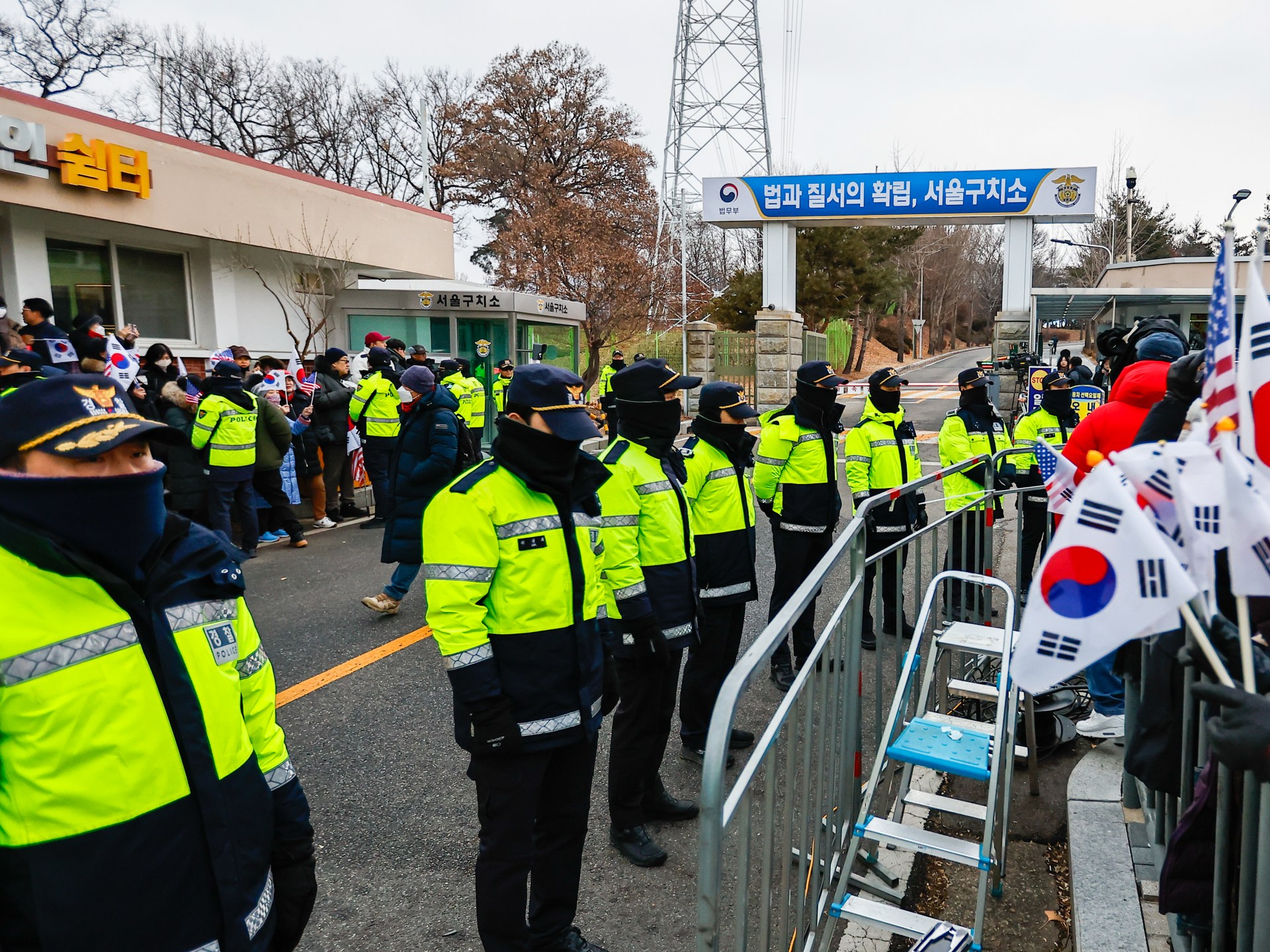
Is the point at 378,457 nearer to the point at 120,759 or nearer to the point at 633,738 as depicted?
the point at 633,738

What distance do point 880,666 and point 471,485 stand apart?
5.94ft

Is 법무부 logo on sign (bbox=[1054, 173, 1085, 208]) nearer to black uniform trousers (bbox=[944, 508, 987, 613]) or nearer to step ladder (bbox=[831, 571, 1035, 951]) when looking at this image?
black uniform trousers (bbox=[944, 508, 987, 613])

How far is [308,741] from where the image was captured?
4.62m

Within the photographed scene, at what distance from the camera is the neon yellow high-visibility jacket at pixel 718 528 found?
438 cm

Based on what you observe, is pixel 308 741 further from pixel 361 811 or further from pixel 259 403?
pixel 259 403

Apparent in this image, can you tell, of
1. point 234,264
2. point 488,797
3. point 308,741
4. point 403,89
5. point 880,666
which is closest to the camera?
point 488,797

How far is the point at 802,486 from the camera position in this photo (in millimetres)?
5523

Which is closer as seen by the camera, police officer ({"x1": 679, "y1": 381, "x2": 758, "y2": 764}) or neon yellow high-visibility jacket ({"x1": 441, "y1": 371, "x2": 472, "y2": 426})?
police officer ({"x1": 679, "y1": 381, "x2": 758, "y2": 764})

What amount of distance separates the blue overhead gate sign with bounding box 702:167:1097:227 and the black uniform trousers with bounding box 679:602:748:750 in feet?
57.9

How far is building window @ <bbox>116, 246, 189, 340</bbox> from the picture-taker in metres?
14.0

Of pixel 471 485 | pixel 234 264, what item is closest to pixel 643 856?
pixel 471 485

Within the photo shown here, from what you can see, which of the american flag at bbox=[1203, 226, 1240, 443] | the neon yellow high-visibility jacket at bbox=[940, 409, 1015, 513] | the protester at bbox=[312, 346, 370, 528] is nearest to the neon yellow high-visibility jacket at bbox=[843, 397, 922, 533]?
the neon yellow high-visibility jacket at bbox=[940, 409, 1015, 513]

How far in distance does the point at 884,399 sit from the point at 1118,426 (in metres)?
1.82

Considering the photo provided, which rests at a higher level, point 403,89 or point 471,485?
point 403,89
